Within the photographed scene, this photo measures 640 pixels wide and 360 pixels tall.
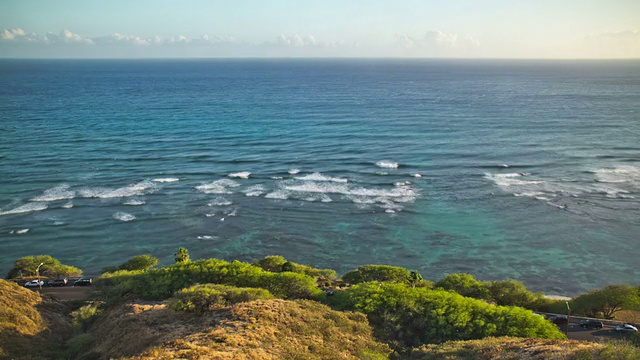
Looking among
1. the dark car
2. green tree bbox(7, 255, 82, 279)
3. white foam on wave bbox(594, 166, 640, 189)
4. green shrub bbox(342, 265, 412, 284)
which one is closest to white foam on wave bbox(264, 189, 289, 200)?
green shrub bbox(342, 265, 412, 284)

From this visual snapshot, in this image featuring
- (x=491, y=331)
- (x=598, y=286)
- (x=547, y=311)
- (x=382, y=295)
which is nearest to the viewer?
(x=491, y=331)

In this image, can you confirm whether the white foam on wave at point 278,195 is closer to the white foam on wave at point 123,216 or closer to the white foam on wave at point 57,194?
the white foam on wave at point 123,216

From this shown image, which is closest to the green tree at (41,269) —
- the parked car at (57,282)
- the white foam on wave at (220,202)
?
the parked car at (57,282)

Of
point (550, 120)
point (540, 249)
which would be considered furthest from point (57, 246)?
point (550, 120)

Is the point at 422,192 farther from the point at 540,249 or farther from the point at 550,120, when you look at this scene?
the point at 550,120

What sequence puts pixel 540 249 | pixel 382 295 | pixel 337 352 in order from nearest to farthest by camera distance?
pixel 337 352, pixel 382 295, pixel 540 249

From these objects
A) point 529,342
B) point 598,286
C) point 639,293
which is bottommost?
point 598,286

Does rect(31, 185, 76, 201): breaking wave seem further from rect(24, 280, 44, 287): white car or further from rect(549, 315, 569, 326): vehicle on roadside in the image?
rect(549, 315, 569, 326): vehicle on roadside

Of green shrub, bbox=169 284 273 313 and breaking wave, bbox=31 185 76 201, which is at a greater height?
green shrub, bbox=169 284 273 313
